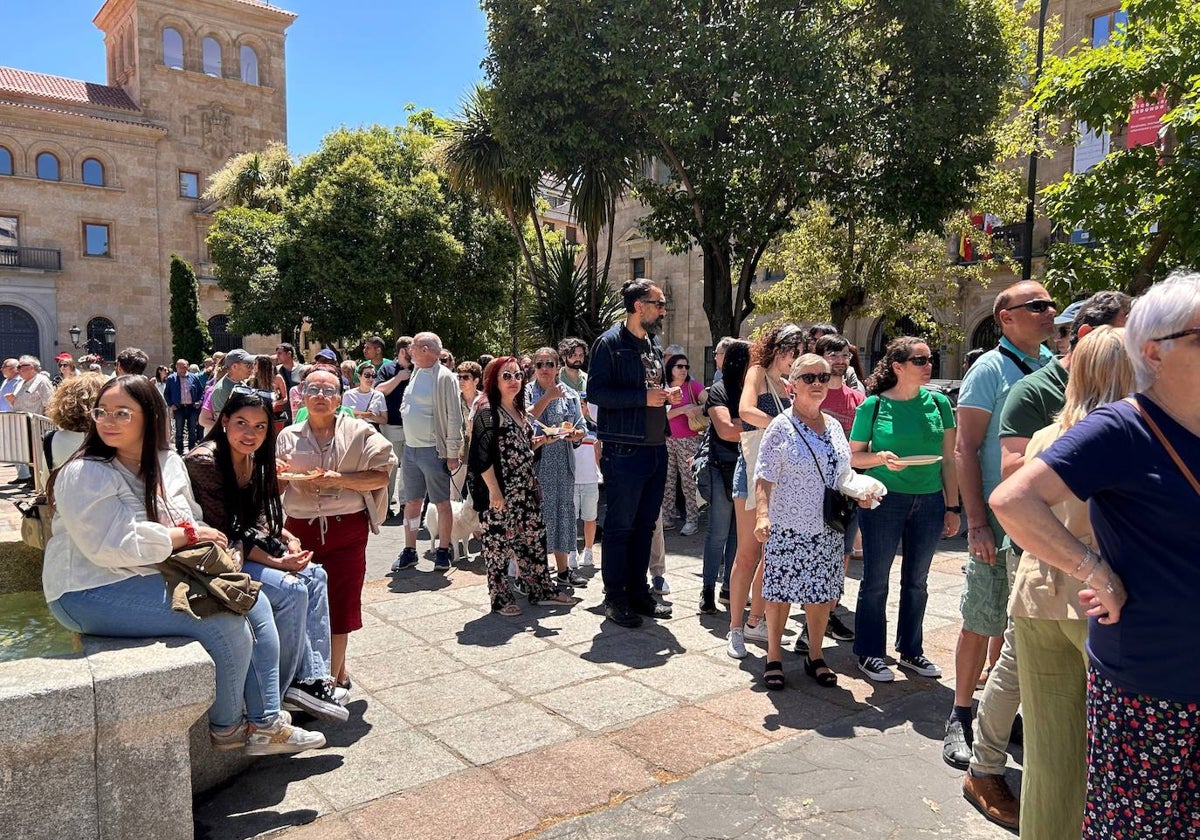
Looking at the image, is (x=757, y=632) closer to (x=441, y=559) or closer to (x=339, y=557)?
(x=339, y=557)

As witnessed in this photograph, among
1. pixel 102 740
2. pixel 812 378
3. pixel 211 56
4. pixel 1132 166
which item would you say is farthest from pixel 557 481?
pixel 211 56

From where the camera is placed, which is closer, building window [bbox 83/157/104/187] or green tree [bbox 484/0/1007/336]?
green tree [bbox 484/0/1007/336]

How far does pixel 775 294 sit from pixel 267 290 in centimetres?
1645

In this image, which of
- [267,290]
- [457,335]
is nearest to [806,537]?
[457,335]

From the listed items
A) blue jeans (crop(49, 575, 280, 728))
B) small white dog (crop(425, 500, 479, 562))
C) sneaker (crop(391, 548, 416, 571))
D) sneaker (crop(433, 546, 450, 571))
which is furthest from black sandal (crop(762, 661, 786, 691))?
sneaker (crop(391, 548, 416, 571))

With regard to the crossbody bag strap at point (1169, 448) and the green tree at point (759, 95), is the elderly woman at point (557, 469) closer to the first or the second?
the crossbody bag strap at point (1169, 448)

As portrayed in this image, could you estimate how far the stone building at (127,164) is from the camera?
36406mm

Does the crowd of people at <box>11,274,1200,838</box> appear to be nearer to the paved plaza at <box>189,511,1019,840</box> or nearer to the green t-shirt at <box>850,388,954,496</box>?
the green t-shirt at <box>850,388,954,496</box>

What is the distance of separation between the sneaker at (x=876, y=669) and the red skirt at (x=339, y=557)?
2.72 m

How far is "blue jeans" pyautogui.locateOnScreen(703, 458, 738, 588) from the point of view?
5.92m

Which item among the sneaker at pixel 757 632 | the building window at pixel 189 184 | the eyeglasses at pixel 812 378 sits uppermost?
the building window at pixel 189 184

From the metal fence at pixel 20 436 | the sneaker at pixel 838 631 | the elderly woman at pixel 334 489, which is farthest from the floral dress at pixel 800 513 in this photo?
the metal fence at pixel 20 436

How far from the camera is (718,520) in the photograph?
5957 millimetres

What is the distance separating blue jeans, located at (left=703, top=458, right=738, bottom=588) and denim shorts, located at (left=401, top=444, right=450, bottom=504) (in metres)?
2.45
